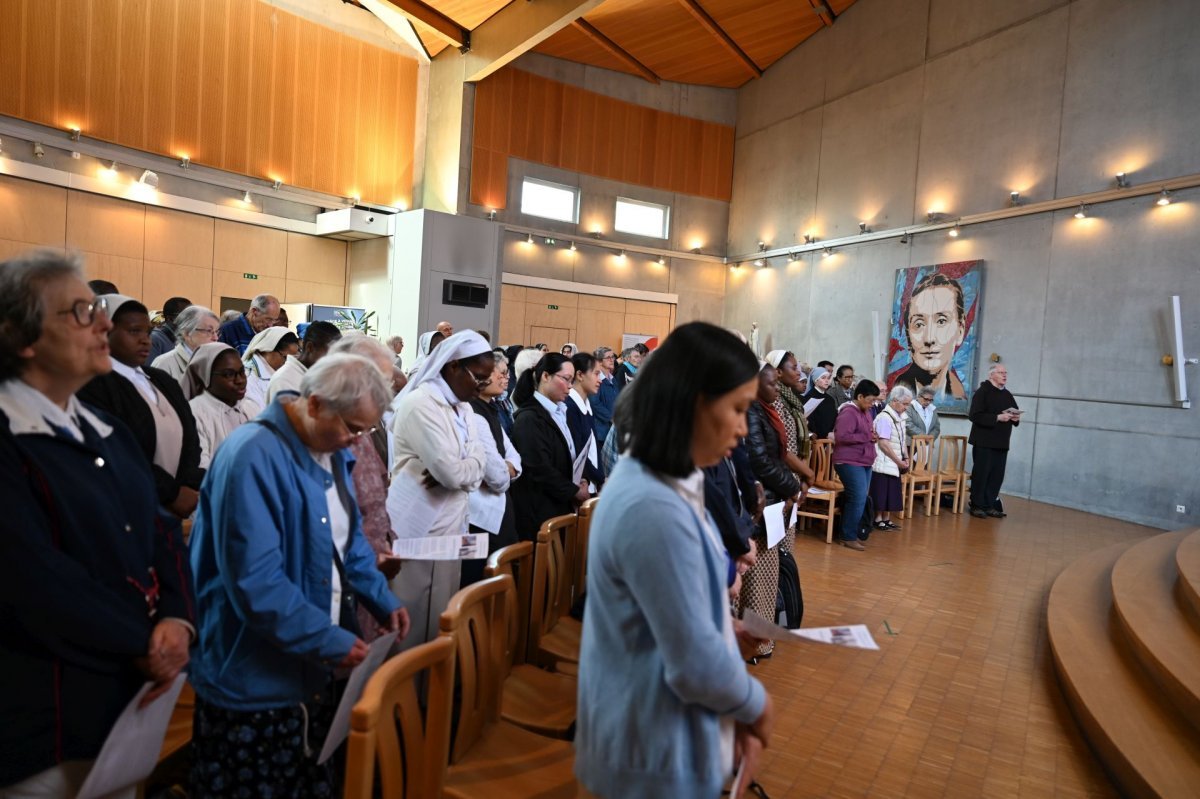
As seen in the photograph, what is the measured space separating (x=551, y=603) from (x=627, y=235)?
13446 mm

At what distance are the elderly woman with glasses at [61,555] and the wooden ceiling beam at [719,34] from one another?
1306 cm

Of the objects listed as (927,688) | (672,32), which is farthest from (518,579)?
(672,32)

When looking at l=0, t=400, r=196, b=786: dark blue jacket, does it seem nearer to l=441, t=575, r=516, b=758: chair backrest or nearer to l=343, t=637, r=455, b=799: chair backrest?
l=343, t=637, r=455, b=799: chair backrest

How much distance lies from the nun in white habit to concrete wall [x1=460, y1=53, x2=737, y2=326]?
1107 cm

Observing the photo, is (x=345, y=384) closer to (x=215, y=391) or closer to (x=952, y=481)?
(x=215, y=391)

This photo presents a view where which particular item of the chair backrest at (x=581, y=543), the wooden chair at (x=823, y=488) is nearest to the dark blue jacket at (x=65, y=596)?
the chair backrest at (x=581, y=543)

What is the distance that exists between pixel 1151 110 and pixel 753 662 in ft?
30.0

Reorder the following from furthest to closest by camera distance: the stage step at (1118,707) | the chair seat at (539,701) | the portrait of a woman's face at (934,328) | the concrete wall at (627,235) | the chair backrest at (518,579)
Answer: the concrete wall at (627,235) → the portrait of a woman's face at (934,328) → the stage step at (1118,707) → the chair backrest at (518,579) → the chair seat at (539,701)

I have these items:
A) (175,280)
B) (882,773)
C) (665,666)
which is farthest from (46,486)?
(175,280)

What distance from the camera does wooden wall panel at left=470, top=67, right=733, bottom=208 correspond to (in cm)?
1376

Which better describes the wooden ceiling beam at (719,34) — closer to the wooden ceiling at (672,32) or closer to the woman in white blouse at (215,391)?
the wooden ceiling at (672,32)

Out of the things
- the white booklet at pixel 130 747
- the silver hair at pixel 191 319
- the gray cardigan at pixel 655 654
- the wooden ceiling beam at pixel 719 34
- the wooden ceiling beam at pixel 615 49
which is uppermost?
the wooden ceiling beam at pixel 719 34

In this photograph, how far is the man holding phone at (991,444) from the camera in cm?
855

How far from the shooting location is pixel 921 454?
8.53m
